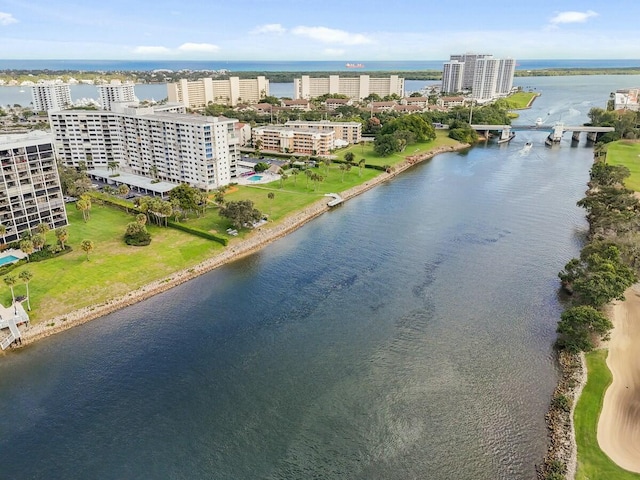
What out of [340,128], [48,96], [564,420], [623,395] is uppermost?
[48,96]

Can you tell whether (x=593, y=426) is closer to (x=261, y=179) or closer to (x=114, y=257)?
(x=114, y=257)

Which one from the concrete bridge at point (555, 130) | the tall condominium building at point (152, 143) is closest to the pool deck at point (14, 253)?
the tall condominium building at point (152, 143)

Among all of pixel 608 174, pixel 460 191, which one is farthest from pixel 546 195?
pixel 460 191

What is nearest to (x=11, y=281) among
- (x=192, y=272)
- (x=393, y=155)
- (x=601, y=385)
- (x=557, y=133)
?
(x=192, y=272)

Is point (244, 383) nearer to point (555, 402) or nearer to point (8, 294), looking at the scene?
point (555, 402)

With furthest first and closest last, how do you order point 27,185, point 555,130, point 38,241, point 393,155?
point 555,130 < point 393,155 < point 27,185 < point 38,241

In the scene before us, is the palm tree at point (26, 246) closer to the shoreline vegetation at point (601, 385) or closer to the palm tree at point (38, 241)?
the palm tree at point (38, 241)

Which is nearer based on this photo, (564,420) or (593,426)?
(593,426)
